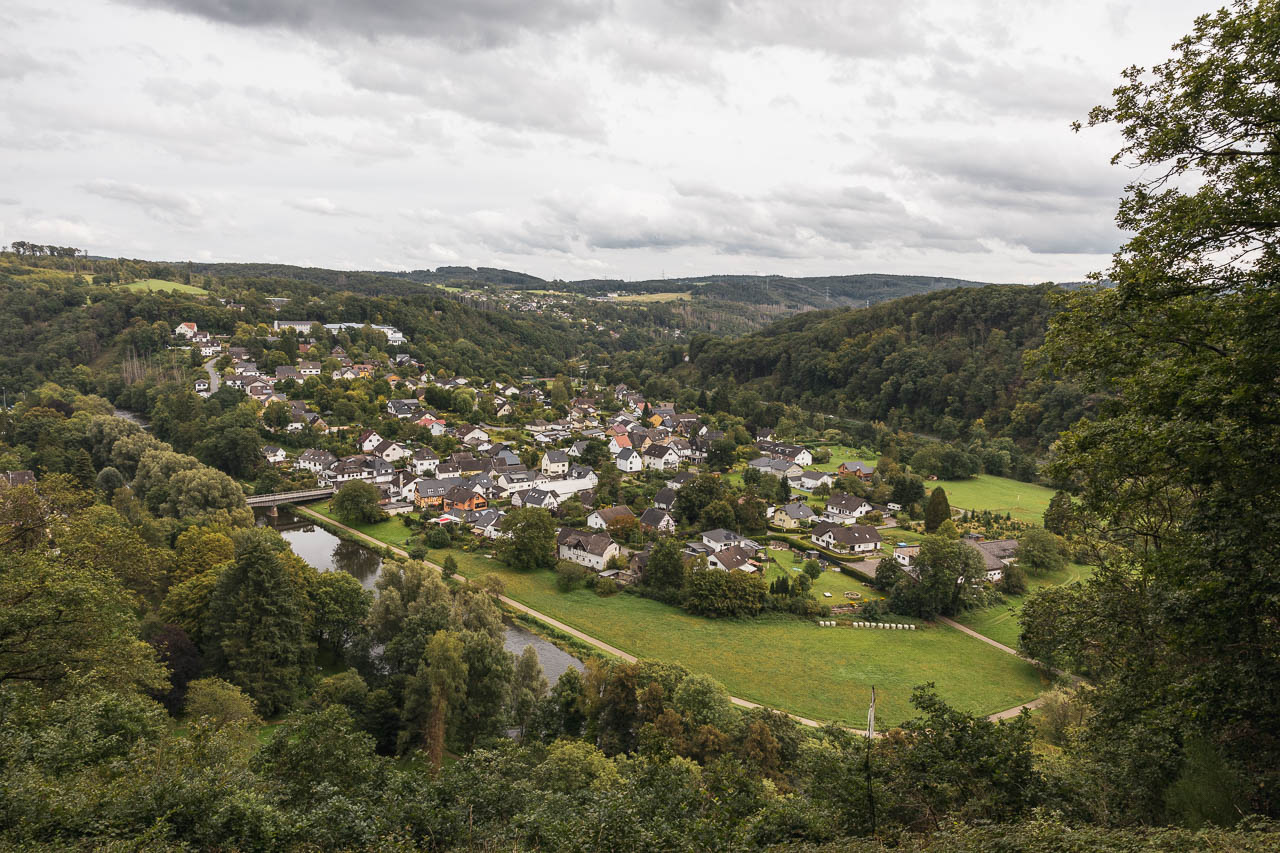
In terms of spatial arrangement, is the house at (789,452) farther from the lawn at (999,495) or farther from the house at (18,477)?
the house at (18,477)

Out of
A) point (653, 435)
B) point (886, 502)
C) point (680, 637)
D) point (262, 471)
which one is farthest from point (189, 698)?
point (653, 435)

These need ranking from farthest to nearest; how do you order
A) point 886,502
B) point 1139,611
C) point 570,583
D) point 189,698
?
point 886,502 < point 570,583 < point 189,698 < point 1139,611

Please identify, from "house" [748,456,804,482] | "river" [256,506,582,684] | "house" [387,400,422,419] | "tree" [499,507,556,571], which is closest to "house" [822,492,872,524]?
"house" [748,456,804,482]

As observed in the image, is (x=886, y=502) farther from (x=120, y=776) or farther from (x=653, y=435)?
(x=120, y=776)

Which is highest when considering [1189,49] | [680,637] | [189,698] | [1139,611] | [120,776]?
[1189,49]

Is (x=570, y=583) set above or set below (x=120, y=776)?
below

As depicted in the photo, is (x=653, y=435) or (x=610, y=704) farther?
(x=653, y=435)
